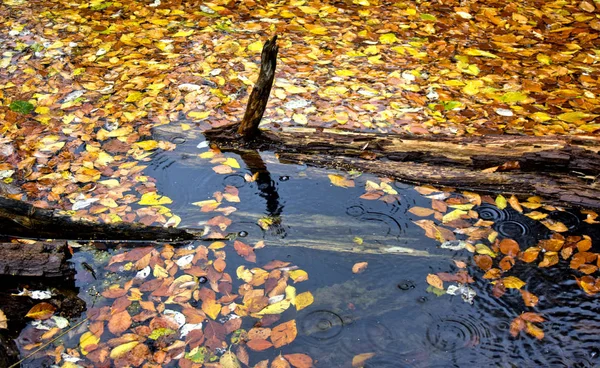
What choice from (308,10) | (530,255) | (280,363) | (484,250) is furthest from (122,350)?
(308,10)

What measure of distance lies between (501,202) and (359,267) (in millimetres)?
1108

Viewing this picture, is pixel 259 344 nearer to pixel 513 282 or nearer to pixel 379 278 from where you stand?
pixel 379 278

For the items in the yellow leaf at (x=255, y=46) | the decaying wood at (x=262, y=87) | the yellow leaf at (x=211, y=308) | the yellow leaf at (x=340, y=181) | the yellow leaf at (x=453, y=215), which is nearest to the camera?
the yellow leaf at (x=211, y=308)

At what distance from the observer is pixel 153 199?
376cm

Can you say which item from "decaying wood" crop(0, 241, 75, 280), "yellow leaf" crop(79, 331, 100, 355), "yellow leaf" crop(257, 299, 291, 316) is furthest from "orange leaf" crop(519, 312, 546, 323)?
"decaying wood" crop(0, 241, 75, 280)

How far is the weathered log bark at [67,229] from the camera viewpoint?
3.36 meters

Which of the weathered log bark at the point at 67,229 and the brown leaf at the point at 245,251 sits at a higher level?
the weathered log bark at the point at 67,229

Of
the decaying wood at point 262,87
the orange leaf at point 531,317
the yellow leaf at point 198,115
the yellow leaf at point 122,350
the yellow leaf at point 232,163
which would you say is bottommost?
the yellow leaf at point 122,350

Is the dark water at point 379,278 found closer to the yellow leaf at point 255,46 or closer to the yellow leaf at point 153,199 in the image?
the yellow leaf at point 153,199

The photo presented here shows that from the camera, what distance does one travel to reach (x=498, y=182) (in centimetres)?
373

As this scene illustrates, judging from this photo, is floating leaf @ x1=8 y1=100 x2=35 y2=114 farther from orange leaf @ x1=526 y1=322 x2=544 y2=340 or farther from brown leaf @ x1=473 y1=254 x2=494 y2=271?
orange leaf @ x1=526 y1=322 x2=544 y2=340

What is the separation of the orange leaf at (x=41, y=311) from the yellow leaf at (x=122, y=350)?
48 centimetres

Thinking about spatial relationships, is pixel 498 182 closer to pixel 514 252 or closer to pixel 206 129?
pixel 514 252

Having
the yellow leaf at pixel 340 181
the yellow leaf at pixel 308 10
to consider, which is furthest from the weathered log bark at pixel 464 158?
the yellow leaf at pixel 308 10
